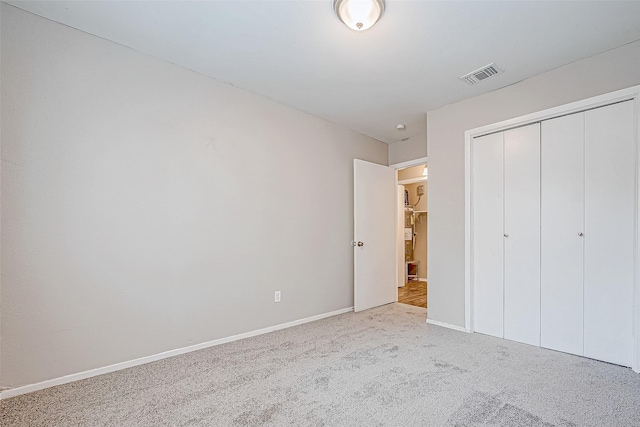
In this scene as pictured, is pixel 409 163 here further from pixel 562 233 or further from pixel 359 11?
pixel 359 11

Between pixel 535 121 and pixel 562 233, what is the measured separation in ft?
3.53

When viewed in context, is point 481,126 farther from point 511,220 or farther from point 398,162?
point 398,162

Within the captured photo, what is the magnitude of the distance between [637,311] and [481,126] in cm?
203

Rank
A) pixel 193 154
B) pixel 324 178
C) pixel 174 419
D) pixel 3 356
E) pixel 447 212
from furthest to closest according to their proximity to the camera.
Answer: pixel 324 178
pixel 447 212
pixel 193 154
pixel 3 356
pixel 174 419

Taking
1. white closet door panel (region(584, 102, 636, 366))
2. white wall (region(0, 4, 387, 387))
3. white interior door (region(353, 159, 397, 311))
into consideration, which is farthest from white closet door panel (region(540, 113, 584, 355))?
white wall (region(0, 4, 387, 387))

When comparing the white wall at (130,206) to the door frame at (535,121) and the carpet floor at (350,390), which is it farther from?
the door frame at (535,121)

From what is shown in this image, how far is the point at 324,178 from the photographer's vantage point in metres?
3.95

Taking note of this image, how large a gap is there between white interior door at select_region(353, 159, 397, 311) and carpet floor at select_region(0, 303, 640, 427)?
4.55 ft

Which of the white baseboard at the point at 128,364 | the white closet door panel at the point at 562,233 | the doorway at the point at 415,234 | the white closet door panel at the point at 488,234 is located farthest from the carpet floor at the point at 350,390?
the doorway at the point at 415,234

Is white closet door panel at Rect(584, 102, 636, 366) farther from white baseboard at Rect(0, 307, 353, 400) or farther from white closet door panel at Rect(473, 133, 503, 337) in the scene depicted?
white baseboard at Rect(0, 307, 353, 400)

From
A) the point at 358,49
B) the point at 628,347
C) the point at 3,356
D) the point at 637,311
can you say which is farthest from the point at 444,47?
the point at 3,356

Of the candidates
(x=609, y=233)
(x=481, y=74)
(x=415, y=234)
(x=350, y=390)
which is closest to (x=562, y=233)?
(x=609, y=233)

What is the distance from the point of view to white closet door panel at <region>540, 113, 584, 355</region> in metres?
2.65

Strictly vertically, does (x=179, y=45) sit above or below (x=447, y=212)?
above
